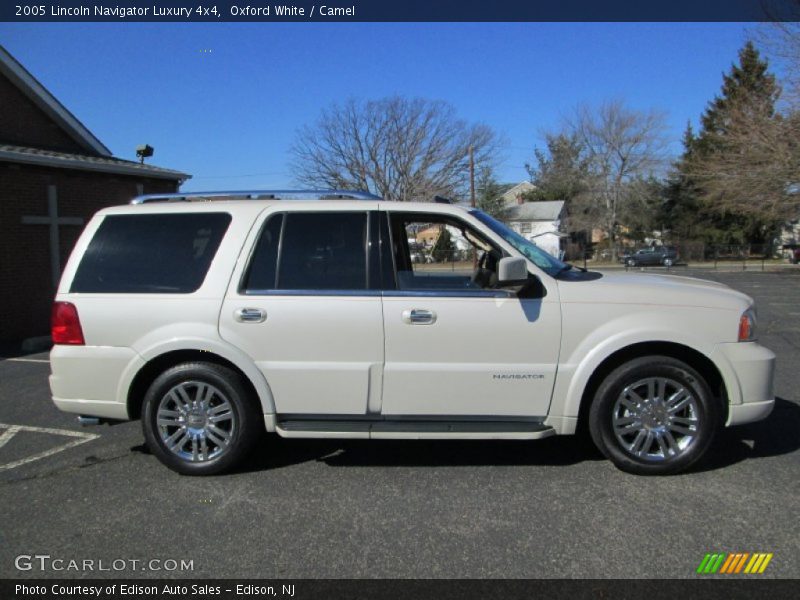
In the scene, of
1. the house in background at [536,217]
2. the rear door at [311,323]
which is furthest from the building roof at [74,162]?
the house in background at [536,217]

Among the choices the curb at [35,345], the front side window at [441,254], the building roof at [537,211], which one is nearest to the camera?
the front side window at [441,254]

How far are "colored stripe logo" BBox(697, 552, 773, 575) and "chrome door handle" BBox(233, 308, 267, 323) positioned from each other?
296cm

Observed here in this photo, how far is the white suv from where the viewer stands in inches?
159

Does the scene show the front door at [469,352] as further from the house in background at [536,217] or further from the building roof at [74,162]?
the house in background at [536,217]

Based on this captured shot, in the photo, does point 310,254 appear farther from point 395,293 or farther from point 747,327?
point 747,327

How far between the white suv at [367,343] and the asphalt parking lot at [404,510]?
0.33 m

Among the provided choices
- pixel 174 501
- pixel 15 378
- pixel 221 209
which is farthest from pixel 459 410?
pixel 15 378

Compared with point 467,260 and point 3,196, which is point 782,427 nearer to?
point 467,260

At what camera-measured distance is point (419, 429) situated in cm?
409

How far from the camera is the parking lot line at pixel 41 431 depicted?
4641mm

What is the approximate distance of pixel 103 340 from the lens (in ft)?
14.0

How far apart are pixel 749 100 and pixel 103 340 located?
102 ft

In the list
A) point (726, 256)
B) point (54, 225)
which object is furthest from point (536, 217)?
point (54, 225)
